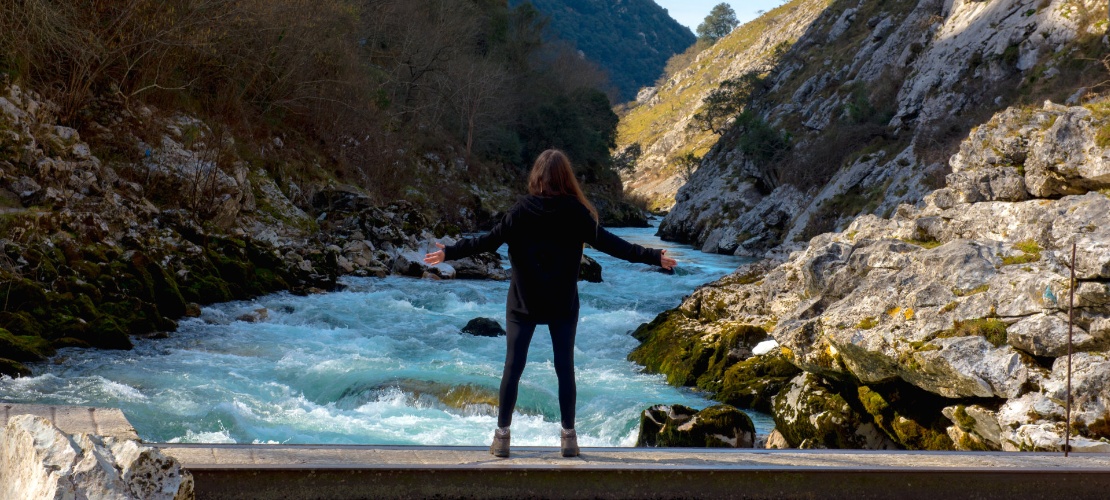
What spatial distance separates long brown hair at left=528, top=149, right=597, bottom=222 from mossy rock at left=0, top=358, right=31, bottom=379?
7.63 m

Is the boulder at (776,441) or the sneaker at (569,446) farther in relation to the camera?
the boulder at (776,441)

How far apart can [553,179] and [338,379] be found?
6707 mm

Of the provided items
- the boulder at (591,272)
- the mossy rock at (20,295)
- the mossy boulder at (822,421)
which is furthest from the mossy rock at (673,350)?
the mossy rock at (20,295)

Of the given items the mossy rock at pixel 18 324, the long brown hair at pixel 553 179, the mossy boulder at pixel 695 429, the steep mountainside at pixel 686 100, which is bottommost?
the mossy rock at pixel 18 324

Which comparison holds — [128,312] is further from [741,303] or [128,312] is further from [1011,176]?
[1011,176]

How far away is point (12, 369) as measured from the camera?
9.37m

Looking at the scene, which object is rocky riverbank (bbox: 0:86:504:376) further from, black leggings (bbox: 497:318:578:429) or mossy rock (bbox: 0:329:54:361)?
black leggings (bbox: 497:318:578:429)

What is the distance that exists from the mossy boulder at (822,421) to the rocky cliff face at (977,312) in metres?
0.01

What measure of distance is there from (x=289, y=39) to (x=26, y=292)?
1485cm

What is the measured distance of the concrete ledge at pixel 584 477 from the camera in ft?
12.0

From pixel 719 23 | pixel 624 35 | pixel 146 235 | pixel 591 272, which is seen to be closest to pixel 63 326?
pixel 146 235

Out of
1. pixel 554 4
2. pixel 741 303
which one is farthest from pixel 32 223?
pixel 554 4

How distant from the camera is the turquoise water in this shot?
8555mm

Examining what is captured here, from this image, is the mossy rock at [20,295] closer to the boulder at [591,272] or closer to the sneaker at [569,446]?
the sneaker at [569,446]
